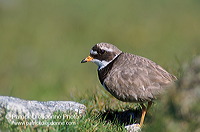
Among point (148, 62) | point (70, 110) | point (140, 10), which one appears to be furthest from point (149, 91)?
point (140, 10)

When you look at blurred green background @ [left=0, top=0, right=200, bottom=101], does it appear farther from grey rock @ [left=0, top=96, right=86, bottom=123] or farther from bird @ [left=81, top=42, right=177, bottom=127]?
grey rock @ [left=0, top=96, right=86, bottom=123]

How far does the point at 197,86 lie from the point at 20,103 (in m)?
2.85

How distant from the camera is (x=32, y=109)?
6.50m

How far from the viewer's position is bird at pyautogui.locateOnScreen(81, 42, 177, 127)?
6.94m

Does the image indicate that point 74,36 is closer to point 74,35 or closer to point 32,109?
point 74,35

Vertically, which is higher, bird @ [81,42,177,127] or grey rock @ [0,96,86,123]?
bird @ [81,42,177,127]

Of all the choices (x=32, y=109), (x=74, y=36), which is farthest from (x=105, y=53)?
(x=74, y=36)

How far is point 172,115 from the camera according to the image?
200 inches

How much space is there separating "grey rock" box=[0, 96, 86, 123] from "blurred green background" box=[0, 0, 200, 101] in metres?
6.20

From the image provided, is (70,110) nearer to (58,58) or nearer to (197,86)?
(197,86)

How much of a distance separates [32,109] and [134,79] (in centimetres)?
176

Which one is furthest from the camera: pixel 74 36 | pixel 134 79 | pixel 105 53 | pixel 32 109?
pixel 74 36

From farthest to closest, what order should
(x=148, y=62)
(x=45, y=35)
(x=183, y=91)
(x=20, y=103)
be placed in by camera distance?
(x=45, y=35) < (x=148, y=62) < (x=20, y=103) < (x=183, y=91)

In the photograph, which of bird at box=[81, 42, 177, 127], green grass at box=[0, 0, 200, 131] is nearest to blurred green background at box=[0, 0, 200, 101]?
green grass at box=[0, 0, 200, 131]
